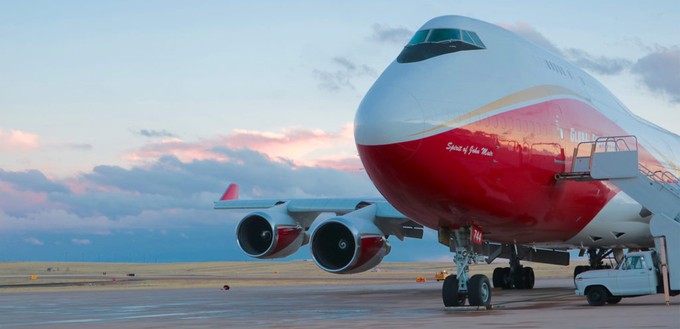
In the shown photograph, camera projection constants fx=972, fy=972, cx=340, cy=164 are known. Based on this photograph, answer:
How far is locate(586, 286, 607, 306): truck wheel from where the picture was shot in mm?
22828

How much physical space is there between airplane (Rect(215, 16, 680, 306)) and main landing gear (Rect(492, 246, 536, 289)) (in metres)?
5.15

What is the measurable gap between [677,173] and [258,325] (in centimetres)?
1651

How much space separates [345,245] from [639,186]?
8.44 meters

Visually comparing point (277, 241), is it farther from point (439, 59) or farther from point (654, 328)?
point (654, 328)

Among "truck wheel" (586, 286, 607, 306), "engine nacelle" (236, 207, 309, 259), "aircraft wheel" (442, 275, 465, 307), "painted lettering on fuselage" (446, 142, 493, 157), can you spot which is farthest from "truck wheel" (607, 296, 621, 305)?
"engine nacelle" (236, 207, 309, 259)

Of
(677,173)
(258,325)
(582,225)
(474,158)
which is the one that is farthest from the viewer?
(677,173)

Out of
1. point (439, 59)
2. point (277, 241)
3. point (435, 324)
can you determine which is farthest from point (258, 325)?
point (277, 241)

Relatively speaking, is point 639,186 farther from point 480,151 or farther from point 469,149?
point 469,149

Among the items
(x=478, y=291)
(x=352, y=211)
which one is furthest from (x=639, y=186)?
(x=352, y=211)

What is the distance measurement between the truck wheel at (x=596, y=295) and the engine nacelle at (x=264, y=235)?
10539mm

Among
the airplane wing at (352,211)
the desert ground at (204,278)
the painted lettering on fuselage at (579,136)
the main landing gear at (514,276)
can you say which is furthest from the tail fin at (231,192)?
the painted lettering on fuselage at (579,136)

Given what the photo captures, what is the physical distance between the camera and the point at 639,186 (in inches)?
880

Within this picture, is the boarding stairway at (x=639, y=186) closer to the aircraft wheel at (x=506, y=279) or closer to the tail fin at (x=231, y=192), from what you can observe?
the aircraft wheel at (x=506, y=279)

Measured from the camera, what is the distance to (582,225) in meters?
24.3
